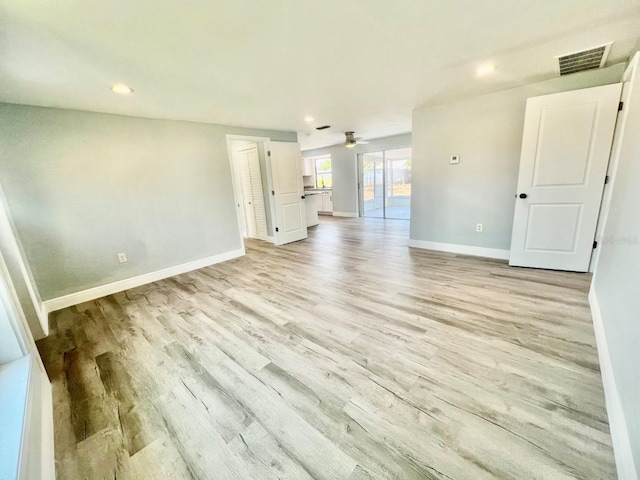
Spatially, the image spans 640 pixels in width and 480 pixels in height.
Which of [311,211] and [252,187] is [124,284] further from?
[311,211]

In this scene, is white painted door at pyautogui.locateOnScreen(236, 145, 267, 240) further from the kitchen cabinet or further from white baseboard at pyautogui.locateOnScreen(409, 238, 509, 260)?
white baseboard at pyautogui.locateOnScreen(409, 238, 509, 260)

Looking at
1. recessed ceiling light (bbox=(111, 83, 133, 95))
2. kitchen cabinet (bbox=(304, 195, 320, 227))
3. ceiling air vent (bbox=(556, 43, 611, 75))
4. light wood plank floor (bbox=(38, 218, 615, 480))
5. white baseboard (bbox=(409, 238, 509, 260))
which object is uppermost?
recessed ceiling light (bbox=(111, 83, 133, 95))

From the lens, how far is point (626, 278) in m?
1.42

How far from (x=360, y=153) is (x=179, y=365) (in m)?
6.89

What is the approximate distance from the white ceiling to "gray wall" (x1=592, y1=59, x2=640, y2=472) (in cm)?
89

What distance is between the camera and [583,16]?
1.64m

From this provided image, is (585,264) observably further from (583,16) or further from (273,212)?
(273,212)

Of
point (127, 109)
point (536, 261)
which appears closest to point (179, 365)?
point (127, 109)

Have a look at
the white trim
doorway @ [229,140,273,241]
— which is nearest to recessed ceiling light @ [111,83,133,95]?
doorway @ [229,140,273,241]

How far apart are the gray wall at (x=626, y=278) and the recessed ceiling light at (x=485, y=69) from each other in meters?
1.03

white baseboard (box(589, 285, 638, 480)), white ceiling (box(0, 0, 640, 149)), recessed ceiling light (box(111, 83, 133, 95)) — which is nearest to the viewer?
white baseboard (box(589, 285, 638, 480))

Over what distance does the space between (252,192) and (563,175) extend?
510cm

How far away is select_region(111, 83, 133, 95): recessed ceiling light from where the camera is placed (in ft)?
7.41

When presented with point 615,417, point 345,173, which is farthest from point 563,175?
point 345,173
